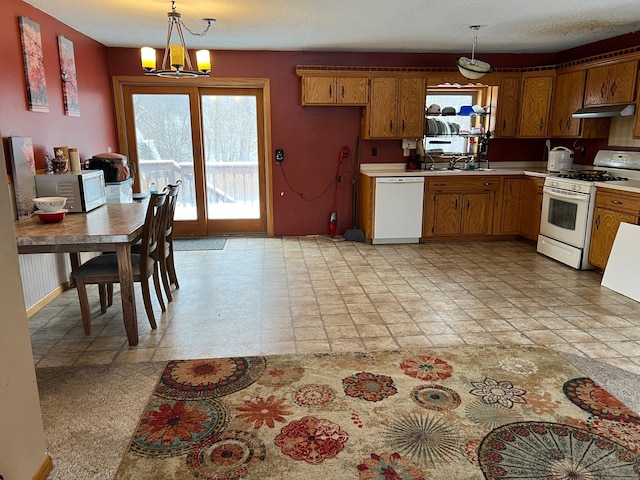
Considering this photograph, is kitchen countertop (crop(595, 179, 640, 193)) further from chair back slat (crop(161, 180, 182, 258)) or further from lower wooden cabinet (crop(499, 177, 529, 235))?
chair back slat (crop(161, 180, 182, 258))

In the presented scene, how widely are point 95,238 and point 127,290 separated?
408mm

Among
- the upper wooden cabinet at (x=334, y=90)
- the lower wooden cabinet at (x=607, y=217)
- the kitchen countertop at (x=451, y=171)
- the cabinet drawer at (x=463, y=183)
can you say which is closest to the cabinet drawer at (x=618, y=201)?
the lower wooden cabinet at (x=607, y=217)

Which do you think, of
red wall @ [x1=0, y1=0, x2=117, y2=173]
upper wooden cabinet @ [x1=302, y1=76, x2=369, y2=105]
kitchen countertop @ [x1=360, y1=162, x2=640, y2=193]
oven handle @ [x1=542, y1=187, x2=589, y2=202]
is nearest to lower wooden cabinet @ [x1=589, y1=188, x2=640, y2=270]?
oven handle @ [x1=542, y1=187, x2=589, y2=202]

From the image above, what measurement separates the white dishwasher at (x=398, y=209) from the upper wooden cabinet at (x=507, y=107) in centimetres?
133

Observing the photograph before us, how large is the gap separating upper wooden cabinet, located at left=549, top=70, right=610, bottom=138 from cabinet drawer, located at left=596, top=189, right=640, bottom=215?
1.18 meters

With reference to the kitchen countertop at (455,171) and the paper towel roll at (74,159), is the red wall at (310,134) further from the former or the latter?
the paper towel roll at (74,159)

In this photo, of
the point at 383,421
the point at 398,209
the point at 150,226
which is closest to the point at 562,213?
the point at 398,209

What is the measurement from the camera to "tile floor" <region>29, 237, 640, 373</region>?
307 cm

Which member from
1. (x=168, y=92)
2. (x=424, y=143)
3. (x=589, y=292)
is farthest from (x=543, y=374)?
(x=168, y=92)

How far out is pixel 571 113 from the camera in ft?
17.9

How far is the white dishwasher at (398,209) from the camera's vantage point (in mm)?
5707

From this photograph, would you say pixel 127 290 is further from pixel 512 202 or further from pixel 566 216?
pixel 512 202

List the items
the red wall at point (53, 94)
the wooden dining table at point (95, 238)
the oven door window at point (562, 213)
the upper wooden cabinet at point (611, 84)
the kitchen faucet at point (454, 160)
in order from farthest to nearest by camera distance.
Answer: the kitchen faucet at point (454, 160)
the oven door window at point (562, 213)
the upper wooden cabinet at point (611, 84)
the red wall at point (53, 94)
the wooden dining table at point (95, 238)

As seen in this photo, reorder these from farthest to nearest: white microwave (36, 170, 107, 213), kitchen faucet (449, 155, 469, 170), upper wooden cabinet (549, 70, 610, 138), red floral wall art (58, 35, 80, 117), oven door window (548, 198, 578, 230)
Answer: kitchen faucet (449, 155, 469, 170) < upper wooden cabinet (549, 70, 610, 138) < oven door window (548, 198, 578, 230) < red floral wall art (58, 35, 80, 117) < white microwave (36, 170, 107, 213)
